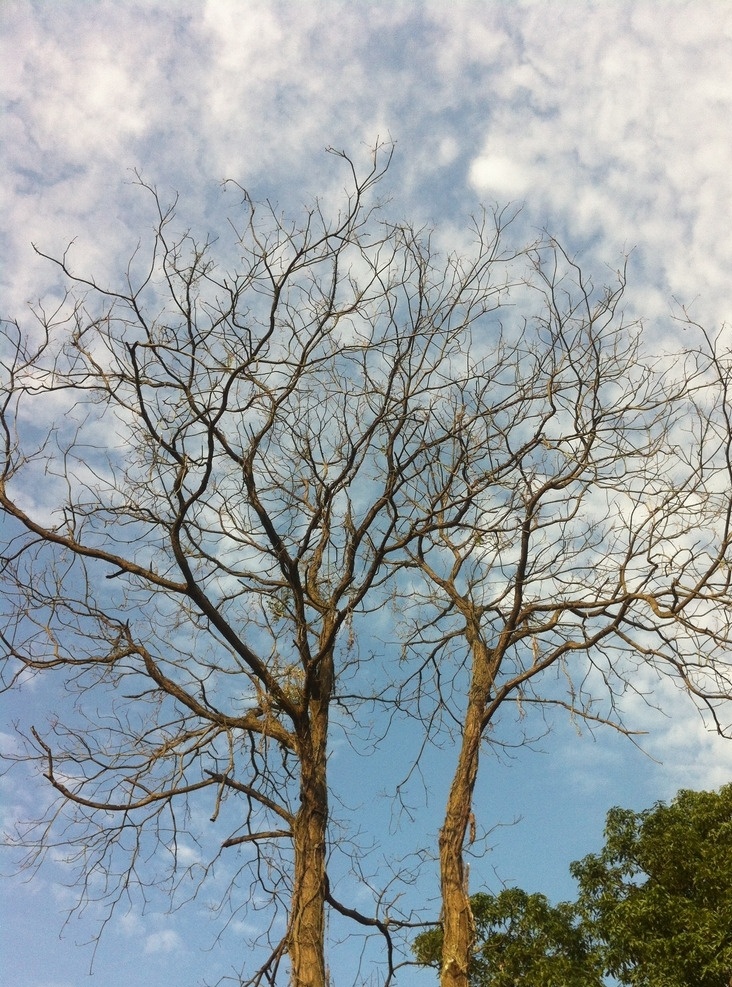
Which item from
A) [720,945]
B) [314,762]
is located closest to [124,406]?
[314,762]

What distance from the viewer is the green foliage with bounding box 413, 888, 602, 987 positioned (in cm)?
1232

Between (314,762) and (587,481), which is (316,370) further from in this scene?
(314,762)

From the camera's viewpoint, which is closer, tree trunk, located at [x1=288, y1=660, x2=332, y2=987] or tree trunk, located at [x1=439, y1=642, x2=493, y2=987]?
tree trunk, located at [x1=288, y1=660, x2=332, y2=987]

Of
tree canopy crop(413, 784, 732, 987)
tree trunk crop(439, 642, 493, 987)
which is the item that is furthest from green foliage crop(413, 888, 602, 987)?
tree trunk crop(439, 642, 493, 987)

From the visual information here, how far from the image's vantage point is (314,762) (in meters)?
5.57

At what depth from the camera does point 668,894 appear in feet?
40.0

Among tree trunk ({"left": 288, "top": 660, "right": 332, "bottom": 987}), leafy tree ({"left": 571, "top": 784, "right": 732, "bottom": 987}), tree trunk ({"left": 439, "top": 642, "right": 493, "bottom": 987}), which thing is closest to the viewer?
tree trunk ({"left": 288, "top": 660, "right": 332, "bottom": 987})

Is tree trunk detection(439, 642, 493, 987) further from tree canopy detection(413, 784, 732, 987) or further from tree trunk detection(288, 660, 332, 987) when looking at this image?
tree canopy detection(413, 784, 732, 987)

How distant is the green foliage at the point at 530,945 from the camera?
40.4 feet

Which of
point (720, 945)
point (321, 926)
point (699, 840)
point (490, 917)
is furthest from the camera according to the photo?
point (490, 917)

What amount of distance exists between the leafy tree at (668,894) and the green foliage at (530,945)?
1.28 feet

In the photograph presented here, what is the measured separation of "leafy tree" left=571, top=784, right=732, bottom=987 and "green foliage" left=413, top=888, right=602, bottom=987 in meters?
0.39

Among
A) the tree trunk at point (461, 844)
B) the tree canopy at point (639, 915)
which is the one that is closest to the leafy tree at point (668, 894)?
the tree canopy at point (639, 915)

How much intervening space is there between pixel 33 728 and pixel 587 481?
375 centimetres
